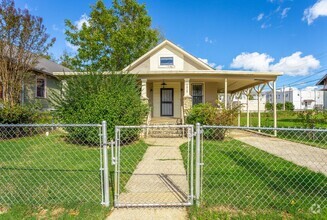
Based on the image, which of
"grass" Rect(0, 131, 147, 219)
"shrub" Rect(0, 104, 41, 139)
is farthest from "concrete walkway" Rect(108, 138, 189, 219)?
"shrub" Rect(0, 104, 41, 139)

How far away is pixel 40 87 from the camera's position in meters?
18.3

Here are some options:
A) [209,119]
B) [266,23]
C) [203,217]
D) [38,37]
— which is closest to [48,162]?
[203,217]

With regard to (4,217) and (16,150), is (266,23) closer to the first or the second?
(16,150)

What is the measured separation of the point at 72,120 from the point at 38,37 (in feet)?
25.6

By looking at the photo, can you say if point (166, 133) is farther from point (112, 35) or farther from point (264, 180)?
point (112, 35)

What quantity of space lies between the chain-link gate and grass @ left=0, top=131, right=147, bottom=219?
0.49ft

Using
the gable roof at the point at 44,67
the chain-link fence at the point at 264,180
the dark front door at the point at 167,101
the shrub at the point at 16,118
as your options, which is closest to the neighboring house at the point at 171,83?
the dark front door at the point at 167,101

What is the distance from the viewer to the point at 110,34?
79.8 feet

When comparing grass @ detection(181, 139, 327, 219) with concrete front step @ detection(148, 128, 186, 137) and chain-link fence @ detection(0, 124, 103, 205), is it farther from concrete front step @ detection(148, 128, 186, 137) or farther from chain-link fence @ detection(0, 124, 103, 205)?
concrete front step @ detection(148, 128, 186, 137)

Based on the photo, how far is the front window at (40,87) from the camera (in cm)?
1791

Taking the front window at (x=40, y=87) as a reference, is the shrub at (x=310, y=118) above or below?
below

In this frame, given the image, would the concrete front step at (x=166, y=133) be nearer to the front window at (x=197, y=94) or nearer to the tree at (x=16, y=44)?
the front window at (x=197, y=94)

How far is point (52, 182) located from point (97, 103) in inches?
177

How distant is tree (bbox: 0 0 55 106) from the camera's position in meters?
12.2
